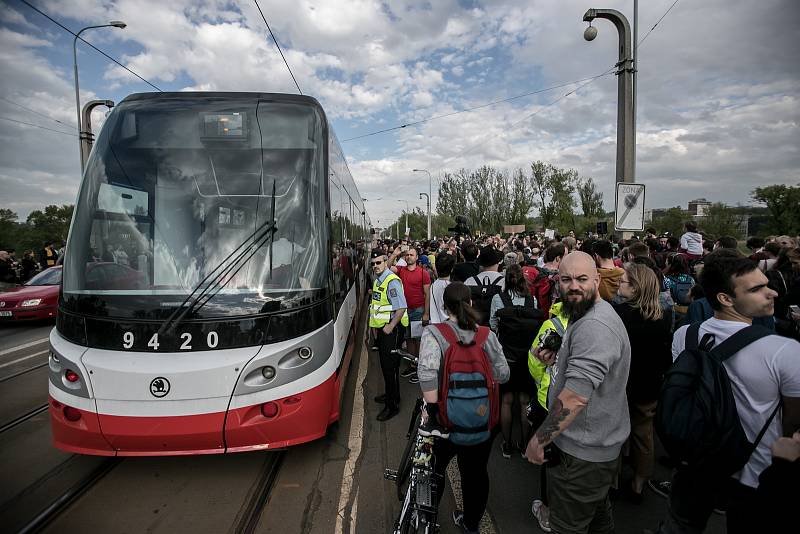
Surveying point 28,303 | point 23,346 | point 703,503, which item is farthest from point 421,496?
point 28,303

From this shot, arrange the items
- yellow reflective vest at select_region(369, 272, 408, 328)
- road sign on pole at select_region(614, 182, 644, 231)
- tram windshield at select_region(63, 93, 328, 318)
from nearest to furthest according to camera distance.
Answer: tram windshield at select_region(63, 93, 328, 318) < yellow reflective vest at select_region(369, 272, 408, 328) < road sign on pole at select_region(614, 182, 644, 231)

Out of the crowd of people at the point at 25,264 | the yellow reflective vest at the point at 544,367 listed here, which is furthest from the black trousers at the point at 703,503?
the crowd of people at the point at 25,264

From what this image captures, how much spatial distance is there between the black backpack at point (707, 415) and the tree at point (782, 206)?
49.4m

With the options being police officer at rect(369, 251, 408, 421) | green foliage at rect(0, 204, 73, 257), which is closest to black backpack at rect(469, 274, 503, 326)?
police officer at rect(369, 251, 408, 421)

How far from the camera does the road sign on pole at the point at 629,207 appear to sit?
766 cm

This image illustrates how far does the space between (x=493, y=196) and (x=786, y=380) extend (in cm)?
5743

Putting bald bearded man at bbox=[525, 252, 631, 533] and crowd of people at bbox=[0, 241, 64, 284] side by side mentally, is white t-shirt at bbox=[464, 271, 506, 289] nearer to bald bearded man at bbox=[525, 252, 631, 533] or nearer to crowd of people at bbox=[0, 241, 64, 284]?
bald bearded man at bbox=[525, 252, 631, 533]

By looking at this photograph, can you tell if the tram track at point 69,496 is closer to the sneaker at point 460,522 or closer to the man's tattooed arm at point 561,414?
the sneaker at point 460,522

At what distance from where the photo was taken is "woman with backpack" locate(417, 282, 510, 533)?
8.38ft

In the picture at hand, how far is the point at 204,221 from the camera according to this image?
12.1 ft

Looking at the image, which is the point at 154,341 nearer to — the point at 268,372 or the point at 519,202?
the point at 268,372

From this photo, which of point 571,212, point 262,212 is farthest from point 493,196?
point 262,212

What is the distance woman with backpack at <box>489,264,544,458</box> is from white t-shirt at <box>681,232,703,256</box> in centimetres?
621

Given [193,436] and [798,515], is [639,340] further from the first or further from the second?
[193,436]
